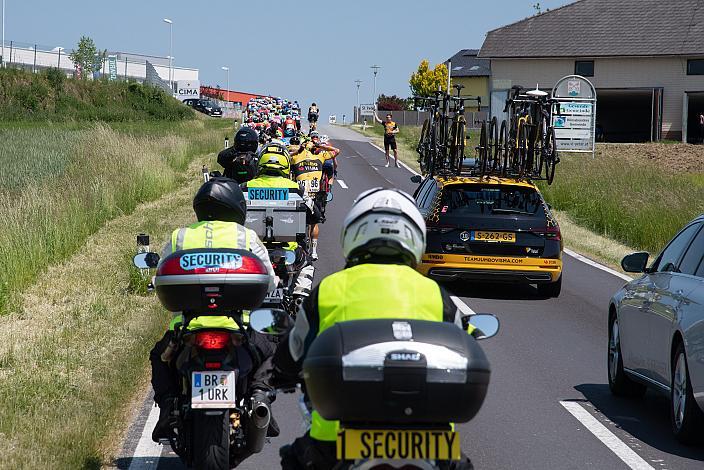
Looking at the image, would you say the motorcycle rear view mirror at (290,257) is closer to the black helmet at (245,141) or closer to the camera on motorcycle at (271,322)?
the camera on motorcycle at (271,322)

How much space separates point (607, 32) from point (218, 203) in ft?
222

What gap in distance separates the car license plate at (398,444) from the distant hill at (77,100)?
218ft

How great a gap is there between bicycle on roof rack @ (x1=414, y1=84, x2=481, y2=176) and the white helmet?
50.9ft

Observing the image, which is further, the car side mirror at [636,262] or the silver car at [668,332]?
the car side mirror at [636,262]

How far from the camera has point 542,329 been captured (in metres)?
13.4

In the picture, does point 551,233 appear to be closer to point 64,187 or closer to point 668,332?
point 668,332

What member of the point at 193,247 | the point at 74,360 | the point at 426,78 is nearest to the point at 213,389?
the point at 193,247

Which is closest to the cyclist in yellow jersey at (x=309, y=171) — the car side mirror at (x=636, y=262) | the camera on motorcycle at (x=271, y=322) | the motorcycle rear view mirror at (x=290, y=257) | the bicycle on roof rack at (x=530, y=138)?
the bicycle on roof rack at (x=530, y=138)

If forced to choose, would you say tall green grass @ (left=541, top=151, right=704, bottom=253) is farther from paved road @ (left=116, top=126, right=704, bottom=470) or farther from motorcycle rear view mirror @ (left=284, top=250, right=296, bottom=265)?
motorcycle rear view mirror @ (left=284, top=250, right=296, bottom=265)

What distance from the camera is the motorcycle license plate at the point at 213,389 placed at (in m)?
6.21

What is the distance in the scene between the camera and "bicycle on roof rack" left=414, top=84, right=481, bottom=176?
21.4 m

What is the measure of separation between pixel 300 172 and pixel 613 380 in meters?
10.1

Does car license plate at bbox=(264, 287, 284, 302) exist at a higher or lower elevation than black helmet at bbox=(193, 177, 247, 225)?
lower

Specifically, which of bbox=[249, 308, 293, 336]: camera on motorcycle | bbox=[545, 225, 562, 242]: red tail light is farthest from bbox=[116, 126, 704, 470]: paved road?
→ bbox=[249, 308, 293, 336]: camera on motorcycle
